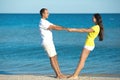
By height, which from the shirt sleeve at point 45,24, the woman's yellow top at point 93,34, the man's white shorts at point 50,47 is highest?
the shirt sleeve at point 45,24

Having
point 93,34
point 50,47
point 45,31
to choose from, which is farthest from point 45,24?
point 93,34

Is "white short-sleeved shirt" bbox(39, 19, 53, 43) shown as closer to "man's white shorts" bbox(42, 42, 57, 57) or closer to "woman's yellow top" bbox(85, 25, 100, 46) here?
"man's white shorts" bbox(42, 42, 57, 57)

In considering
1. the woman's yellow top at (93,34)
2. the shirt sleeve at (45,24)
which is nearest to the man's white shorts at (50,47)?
the shirt sleeve at (45,24)

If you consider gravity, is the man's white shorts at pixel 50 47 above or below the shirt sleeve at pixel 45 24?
Result: below

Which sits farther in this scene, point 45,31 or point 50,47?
point 50,47

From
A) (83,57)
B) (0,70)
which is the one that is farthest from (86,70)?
(83,57)

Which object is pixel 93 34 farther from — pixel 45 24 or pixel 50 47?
pixel 45 24

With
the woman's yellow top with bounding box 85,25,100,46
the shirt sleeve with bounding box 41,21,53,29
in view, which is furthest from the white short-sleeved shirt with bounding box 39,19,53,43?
the woman's yellow top with bounding box 85,25,100,46

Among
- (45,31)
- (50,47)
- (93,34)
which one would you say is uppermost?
(45,31)

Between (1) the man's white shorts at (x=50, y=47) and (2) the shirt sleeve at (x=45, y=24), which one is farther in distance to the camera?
(1) the man's white shorts at (x=50, y=47)

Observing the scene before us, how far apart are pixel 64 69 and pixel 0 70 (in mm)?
2923

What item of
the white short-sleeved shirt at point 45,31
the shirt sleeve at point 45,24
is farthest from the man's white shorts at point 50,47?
the shirt sleeve at point 45,24

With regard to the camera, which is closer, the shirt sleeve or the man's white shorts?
the shirt sleeve

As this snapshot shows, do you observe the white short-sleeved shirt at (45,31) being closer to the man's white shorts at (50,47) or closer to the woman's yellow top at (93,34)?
the man's white shorts at (50,47)
